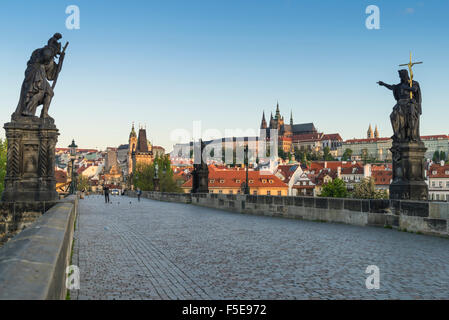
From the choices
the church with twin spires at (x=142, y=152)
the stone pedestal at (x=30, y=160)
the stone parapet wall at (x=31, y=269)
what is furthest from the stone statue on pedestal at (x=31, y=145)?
the church with twin spires at (x=142, y=152)

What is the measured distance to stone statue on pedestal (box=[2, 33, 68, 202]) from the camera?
10.8 m

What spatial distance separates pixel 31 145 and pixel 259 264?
23.8 ft

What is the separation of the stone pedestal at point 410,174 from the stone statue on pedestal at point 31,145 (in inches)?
373

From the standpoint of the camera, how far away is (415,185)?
11.9 meters

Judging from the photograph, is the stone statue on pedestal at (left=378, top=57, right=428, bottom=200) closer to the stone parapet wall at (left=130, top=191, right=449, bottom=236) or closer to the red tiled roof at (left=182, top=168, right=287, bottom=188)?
the stone parapet wall at (left=130, top=191, right=449, bottom=236)

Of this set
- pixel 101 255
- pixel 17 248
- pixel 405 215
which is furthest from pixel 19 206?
pixel 405 215

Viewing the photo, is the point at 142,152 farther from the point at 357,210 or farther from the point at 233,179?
the point at 357,210

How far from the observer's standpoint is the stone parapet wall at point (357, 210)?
10266mm

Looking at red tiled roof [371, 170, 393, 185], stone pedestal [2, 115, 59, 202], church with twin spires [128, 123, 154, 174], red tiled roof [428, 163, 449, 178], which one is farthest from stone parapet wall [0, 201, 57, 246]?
church with twin spires [128, 123, 154, 174]

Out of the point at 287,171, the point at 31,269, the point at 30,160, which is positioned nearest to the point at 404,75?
the point at 30,160

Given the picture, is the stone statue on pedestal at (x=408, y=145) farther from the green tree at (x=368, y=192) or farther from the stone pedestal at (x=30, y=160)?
the green tree at (x=368, y=192)

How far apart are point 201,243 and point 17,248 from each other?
20.0 ft

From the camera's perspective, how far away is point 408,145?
12.1 metres

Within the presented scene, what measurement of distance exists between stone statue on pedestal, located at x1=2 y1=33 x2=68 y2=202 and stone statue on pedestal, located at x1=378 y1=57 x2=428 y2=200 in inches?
372
